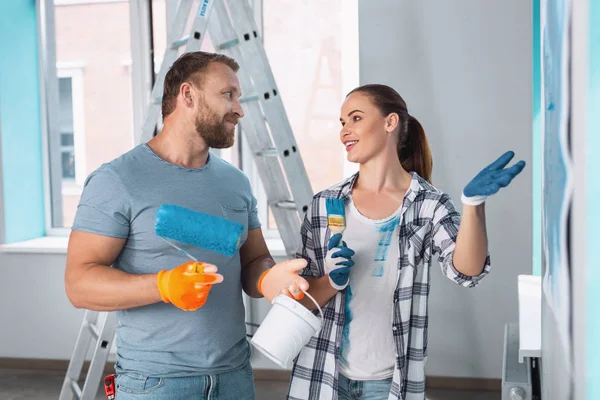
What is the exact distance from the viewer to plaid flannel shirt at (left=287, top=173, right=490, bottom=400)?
1.48 m

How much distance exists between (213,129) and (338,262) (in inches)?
18.1

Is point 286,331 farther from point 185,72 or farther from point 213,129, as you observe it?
point 185,72

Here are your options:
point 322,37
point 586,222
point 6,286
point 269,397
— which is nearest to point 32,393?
point 6,286

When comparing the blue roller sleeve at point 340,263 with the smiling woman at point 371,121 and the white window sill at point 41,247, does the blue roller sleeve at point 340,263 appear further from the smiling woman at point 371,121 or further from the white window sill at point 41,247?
the white window sill at point 41,247

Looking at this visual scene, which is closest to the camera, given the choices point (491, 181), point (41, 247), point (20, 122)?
point (491, 181)

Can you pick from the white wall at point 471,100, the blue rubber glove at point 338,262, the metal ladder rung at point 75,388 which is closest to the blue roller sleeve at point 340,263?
the blue rubber glove at point 338,262

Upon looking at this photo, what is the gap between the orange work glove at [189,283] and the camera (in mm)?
1263

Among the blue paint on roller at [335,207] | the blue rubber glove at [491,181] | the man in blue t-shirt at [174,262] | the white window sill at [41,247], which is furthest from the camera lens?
the white window sill at [41,247]

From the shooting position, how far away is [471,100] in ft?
10.7

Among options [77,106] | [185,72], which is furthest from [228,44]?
[77,106]

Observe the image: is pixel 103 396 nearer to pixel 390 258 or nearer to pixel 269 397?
pixel 269 397

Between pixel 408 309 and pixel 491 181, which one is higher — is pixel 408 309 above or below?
below

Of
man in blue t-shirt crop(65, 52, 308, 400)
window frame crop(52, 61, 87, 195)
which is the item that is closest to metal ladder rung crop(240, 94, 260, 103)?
man in blue t-shirt crop(65, 52, 308, 400)

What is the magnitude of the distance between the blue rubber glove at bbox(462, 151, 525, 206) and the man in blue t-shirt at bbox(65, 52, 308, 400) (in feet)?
1.31
